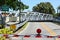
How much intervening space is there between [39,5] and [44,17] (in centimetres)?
4053

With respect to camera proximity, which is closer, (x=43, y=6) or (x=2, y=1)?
(x=2, y=1)

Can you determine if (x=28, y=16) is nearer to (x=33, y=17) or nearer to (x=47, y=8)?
(x=33, y=17)

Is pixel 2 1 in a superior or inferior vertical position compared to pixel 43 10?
superior

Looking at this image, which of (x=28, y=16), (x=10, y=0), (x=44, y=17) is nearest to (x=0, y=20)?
(x=10, y=0)

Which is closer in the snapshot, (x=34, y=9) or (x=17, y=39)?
(x=17, y=39)

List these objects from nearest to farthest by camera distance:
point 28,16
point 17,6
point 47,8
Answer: point 17,6 → point 28,16 → point 47,8

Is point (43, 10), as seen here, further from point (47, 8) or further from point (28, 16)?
point (28, 16)

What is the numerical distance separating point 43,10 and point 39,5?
639 centimetres

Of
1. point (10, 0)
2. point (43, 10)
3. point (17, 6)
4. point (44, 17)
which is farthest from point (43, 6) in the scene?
point (10, 0)

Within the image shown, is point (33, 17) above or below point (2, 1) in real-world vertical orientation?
below

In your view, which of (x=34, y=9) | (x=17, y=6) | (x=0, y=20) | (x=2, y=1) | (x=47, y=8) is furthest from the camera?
(x=34, y=9)

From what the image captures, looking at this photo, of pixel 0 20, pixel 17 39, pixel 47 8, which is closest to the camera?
pixel 17 39

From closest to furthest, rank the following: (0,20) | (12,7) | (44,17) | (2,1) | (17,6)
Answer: (2,1) → (0,20) → (12,7) → (17,6) → (44,17)

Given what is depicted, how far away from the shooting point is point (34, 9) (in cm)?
16662
